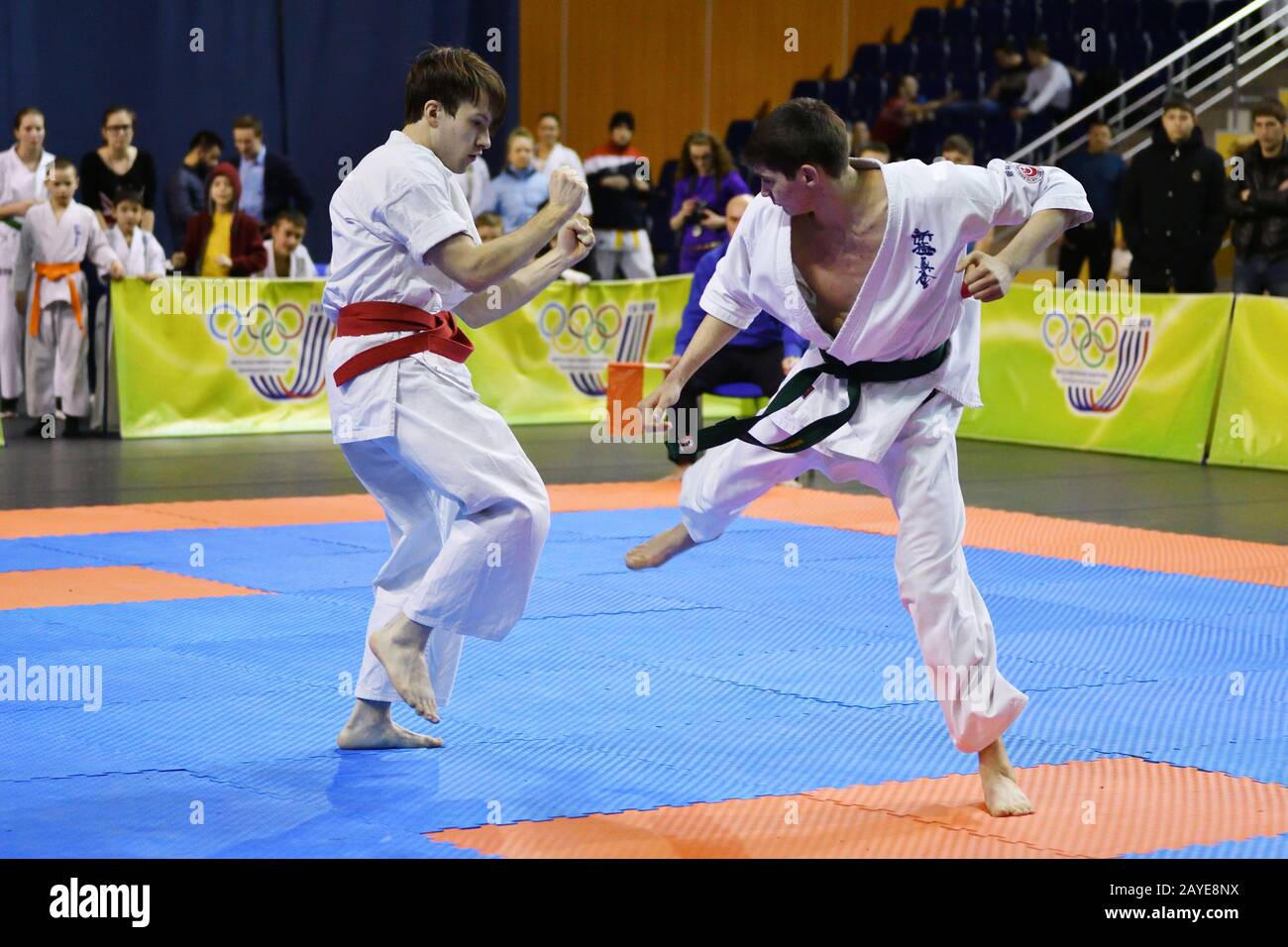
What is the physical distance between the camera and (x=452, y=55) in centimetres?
413

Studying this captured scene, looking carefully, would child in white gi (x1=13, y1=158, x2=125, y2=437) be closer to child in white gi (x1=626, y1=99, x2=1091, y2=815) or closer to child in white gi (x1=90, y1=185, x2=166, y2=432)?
child in white gi (x1=90, y1=185, x2=166, y2=432)

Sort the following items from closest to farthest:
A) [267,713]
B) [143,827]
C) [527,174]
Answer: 1. [143,827]
2. [267,713]
3. [527,174]

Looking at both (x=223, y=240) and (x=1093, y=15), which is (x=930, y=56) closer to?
(x=1093, y=15)

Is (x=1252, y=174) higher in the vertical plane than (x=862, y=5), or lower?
lower

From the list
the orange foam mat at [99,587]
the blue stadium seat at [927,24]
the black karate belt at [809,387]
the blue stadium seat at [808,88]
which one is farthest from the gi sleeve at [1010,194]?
the blue stadium seat at [927,24]

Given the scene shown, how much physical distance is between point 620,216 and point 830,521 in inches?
242

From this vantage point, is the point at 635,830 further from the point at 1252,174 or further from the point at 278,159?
the point at 278,159

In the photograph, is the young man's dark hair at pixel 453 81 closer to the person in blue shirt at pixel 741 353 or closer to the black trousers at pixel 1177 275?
the person in blue shirt at pixel 741 353

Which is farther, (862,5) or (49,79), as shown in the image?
(862,5)

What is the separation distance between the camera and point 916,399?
4074 mm

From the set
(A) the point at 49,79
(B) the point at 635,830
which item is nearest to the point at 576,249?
(B) the point at 635,830

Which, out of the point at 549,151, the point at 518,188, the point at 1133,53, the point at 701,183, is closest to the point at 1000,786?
the point at 701,183

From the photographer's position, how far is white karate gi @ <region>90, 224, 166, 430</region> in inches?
475
